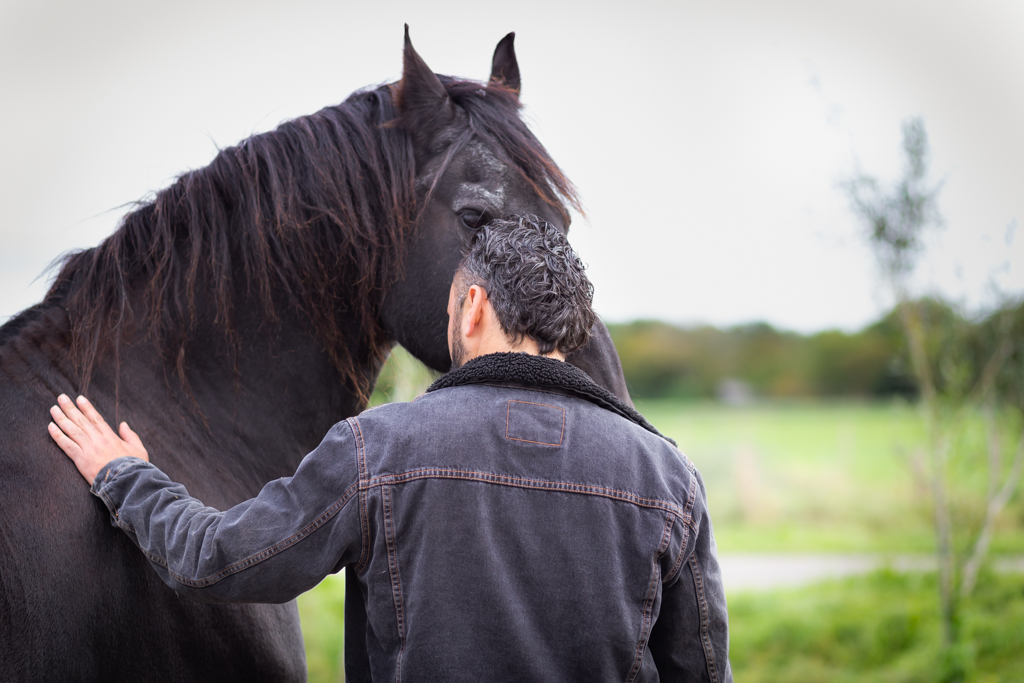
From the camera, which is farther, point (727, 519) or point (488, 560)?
point (727, 519)

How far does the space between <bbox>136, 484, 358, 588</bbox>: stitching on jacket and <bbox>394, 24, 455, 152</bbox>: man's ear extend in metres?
1.15

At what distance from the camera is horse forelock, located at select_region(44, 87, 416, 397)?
74.6 inches

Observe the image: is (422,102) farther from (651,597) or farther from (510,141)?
(651,597)

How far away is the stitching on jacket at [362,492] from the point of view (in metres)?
1.32

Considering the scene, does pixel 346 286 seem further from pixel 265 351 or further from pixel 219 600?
pixel 219 600

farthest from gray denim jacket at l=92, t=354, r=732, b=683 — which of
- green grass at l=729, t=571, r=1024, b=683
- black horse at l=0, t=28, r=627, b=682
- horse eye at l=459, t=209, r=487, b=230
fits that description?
green grass at l=729, t=571, r=1024, b=683

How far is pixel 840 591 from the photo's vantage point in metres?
6.85

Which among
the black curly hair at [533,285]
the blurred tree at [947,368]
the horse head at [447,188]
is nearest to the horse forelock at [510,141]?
the horse head at [447,188]

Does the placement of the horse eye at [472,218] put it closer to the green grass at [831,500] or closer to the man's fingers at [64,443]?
the man's fingers at [64,443]

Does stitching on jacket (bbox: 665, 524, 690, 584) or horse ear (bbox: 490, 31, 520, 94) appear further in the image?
horse ear (bbox: 490, 31, 520, 94)

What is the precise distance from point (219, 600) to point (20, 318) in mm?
1056

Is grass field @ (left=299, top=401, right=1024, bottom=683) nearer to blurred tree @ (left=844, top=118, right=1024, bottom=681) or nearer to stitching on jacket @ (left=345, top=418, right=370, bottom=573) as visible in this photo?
blurred tree @ (left=844, top=118, right=1024, bottom=681)

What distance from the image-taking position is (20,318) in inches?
71.4

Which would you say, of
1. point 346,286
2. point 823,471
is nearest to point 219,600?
point 346,286
